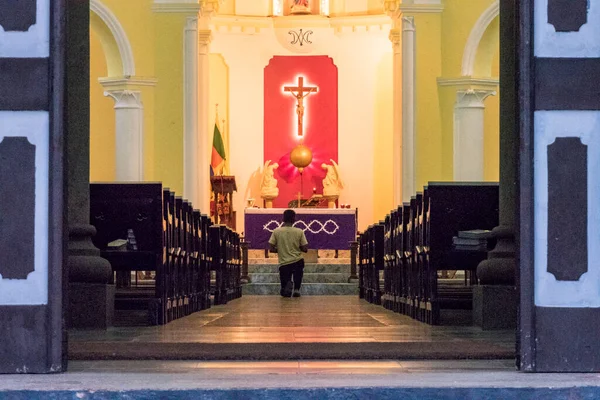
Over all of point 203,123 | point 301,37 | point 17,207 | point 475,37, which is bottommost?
point 17,207

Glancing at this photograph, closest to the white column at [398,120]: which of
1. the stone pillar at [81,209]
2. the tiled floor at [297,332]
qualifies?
the tiled floor at [297,332]

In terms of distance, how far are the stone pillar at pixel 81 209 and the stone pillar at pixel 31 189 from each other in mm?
2799

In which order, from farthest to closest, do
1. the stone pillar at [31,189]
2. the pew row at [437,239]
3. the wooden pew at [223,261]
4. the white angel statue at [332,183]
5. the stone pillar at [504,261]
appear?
the white angel statue at [332,183]
the wooden pew at [223,261]
the pew row at [437,239]
the stone pillar at [504,261]
the stone pillar at [31,189]

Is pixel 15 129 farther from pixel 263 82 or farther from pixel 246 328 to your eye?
pixel 263 82

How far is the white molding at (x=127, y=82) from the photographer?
17.5 m

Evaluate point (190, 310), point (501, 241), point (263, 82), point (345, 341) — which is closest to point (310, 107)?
point (263, 82)

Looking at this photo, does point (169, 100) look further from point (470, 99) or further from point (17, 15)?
point (17, 15)

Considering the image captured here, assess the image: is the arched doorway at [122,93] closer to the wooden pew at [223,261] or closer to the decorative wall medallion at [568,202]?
the wooden pew at [223,261]

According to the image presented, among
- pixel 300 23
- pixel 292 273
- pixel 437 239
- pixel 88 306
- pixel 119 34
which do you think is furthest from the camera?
pixel 300 23

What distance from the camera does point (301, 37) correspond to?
901 inches

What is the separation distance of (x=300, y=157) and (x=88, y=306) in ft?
49.1

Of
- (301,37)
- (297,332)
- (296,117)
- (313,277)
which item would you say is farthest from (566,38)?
(296,117)

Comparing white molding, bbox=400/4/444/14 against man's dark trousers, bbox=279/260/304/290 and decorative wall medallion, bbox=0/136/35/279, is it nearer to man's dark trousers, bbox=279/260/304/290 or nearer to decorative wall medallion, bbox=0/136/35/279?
man's dark trousers, bbox=279/260/304/290

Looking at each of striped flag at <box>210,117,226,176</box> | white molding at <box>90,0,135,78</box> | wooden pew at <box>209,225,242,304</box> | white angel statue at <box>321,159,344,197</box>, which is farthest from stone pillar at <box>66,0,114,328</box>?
white angel statue at <box>321,159,344,197</box>
